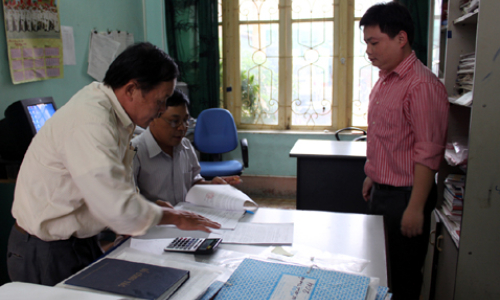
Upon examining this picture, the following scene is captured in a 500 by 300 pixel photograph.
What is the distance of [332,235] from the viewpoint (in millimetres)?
1373

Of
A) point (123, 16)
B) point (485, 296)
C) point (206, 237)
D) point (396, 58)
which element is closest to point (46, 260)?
point (206, 237)

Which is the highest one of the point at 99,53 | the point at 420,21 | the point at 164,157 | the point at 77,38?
the point at 420,21

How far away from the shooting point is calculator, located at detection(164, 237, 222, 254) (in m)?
1.18

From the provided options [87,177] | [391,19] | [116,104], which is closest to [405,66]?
[391,19]

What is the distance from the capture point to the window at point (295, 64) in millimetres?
4031

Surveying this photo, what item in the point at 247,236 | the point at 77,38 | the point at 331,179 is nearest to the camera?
the point at 247,236

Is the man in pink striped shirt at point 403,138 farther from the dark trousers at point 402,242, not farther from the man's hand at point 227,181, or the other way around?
the man's hand at point 227,181

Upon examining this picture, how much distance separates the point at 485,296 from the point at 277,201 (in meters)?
2.69

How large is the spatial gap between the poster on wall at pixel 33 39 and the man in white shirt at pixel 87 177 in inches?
59.0

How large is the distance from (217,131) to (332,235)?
266 cm

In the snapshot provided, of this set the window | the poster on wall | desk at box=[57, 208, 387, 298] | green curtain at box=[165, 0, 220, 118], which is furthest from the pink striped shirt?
green curtain at box=[165, 0, 220, 118]

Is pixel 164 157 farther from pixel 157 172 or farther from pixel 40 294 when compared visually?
pixel 40 294

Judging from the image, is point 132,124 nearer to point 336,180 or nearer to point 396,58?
point 396,58

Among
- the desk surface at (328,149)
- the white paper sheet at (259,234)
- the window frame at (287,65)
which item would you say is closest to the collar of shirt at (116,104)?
the white paper sheet at (259,234)
